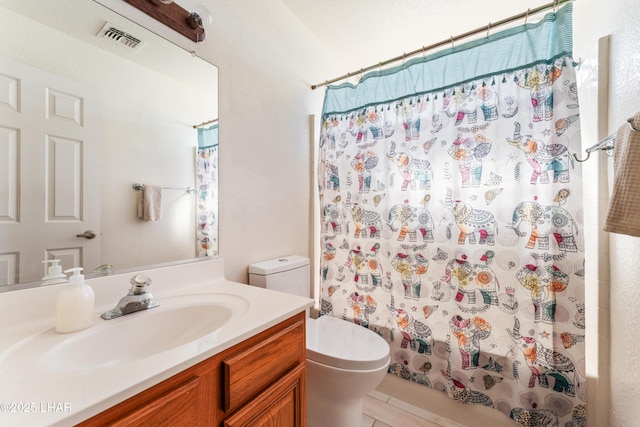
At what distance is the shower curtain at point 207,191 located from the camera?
117 cm

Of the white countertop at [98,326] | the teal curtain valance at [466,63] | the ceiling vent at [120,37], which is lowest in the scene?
the white countertop at [98,326]

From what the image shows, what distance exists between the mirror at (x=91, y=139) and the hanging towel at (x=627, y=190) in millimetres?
1449

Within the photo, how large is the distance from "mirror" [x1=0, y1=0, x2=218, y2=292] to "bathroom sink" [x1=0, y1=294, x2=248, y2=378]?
0.76ft

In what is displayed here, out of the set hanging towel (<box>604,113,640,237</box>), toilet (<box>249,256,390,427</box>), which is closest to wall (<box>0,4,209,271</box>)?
toilet (<box>249,256,390,427</box>)

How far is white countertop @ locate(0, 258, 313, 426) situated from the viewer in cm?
41

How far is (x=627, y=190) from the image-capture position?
2.39ft

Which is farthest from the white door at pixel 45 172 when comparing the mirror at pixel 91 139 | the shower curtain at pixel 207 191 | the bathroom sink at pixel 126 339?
the shower curtain at pixel 207 191

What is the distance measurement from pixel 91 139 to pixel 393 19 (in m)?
1.70

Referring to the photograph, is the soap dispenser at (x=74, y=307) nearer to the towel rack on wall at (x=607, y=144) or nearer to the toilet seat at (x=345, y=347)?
the toilet seat at (x=345, y=347)

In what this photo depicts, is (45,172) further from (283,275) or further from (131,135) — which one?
(283,275)

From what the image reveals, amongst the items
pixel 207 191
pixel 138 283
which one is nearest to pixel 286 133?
pixel 207 191

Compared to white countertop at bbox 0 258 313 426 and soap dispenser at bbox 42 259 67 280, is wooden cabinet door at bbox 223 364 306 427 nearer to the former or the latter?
white countertop at bbox 0 258 313 426

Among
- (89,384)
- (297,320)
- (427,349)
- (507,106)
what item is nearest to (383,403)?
(427,349)

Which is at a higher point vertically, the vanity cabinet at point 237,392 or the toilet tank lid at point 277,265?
the toilet tank lid at point 277,265
